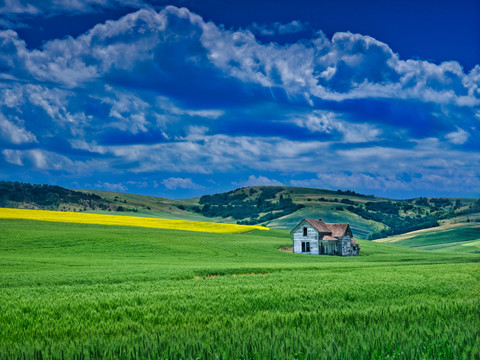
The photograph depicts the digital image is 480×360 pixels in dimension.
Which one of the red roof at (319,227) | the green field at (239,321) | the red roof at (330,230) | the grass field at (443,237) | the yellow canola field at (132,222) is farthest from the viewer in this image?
the grass field at (443,237)

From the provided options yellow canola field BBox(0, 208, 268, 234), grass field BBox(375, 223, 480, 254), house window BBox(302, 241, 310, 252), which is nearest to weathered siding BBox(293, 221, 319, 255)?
house window BBox(302, 241, 310, 252)

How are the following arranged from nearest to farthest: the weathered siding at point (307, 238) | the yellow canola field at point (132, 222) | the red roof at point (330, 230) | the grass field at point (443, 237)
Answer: the weathered siding at point (307, 238)
the red roof at point (330, 230)
the yellow canola field at point (132, 222)
the grass field at point (443, 237)

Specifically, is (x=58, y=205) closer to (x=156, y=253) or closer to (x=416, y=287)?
(x=156, y=253)

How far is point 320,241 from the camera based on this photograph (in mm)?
82125

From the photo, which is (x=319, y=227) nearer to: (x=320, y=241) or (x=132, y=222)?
(x=320, y=241)

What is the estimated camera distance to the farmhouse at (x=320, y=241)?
269 ft

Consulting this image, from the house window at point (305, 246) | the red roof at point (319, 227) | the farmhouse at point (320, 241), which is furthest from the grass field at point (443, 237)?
the house window at point (305, 246)

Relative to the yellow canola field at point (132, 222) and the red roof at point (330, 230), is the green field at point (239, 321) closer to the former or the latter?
the red roof at point (330, 230)

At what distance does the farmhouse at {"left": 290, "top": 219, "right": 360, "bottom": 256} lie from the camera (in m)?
81.9

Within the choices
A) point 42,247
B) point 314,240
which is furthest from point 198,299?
point 314,240

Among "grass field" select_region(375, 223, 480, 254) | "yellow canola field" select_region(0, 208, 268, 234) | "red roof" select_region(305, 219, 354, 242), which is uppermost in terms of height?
"yellow canola field" select_region(0, 208, 268, 234)

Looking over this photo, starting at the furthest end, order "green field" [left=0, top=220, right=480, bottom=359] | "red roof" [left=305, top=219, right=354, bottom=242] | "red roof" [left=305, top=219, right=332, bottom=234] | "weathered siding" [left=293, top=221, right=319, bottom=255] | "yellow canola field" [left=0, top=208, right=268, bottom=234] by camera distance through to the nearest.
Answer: "yellow canola field" [left=0, top=208, right=268, bottom=234] < "red roof" [left=305, top=219, right=354, bottom=242] < "red roof" [left=305, top=219, right=332, bottom=234] < "weathered siding" [left=293, top=221, right=319, bottom=255] < "green field" [left=0, top=220, right=480, bottom=359]

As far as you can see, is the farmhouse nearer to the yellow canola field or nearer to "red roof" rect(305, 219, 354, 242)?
"red roof" rect(305, 219, 354, 242)

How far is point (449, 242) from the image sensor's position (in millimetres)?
147375
